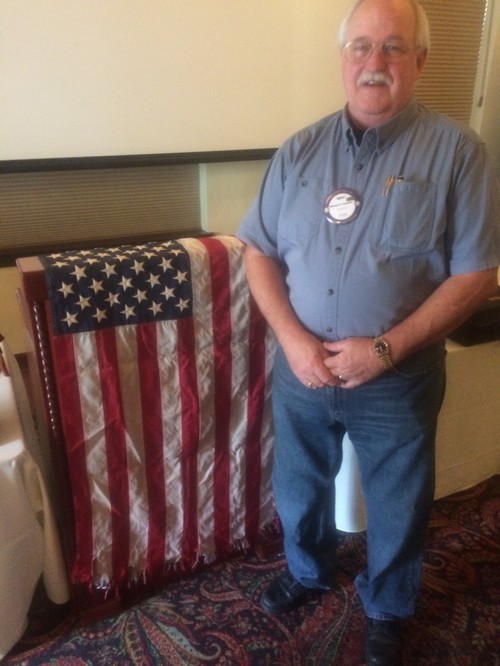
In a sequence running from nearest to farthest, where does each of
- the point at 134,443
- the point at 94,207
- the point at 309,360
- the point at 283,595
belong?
1. the point at 309,360
2. the point at 134,443
3. the point at 283,595
4. the point at 94,207

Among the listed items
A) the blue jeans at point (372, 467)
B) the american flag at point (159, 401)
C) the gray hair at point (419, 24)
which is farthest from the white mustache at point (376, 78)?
the blue jeans at point (372, 467)

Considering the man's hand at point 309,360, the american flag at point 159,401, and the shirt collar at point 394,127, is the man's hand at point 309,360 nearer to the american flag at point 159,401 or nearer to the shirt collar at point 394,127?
the american flag at point 159,401

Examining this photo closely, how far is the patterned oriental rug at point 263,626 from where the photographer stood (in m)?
1.37

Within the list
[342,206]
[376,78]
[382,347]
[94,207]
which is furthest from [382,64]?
[94,207]

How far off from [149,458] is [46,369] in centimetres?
37

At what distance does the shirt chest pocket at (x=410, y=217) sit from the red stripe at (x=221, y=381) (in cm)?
43

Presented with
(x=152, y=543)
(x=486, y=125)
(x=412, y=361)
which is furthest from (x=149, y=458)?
(x=486, y=125)

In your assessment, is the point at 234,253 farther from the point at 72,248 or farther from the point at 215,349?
the point at 72,248

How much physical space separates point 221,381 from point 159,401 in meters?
0.18

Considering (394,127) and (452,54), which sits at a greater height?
(452,54)

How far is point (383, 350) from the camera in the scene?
3.67 ft

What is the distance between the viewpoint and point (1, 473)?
122 centimetres

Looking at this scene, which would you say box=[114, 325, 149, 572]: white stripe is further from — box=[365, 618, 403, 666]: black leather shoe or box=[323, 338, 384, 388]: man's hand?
box=[365, 618, 403, 666]: black leather shoe

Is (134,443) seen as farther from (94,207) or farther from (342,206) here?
(94,207)
